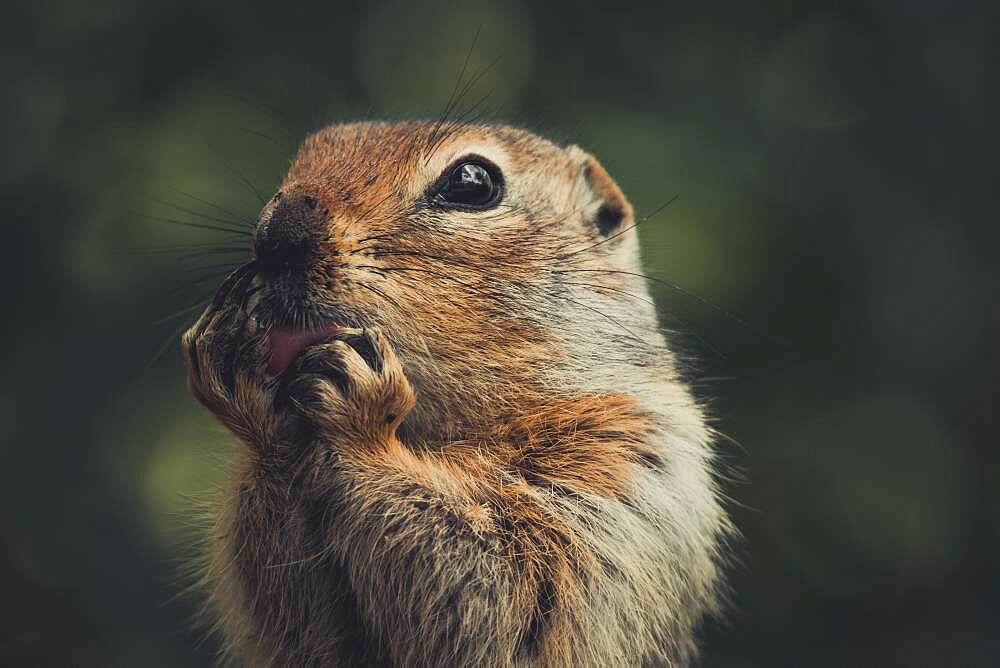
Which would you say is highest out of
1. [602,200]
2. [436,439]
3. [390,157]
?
[602,200]

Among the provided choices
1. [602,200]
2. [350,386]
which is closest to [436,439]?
[350,386]

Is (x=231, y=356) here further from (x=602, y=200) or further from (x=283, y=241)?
(x=602, y=200)

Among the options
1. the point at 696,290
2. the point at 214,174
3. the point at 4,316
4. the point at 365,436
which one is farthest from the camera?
the point at 4,316

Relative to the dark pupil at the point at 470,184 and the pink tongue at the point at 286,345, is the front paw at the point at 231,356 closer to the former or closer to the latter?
the pink tongue at the point at 286,345

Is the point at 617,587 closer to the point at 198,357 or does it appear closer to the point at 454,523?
the point at 454,523

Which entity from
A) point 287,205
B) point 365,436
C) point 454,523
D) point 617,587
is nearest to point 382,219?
point 287,205

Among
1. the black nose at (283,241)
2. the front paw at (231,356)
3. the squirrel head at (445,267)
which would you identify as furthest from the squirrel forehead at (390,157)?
the front paw at (231,356)
